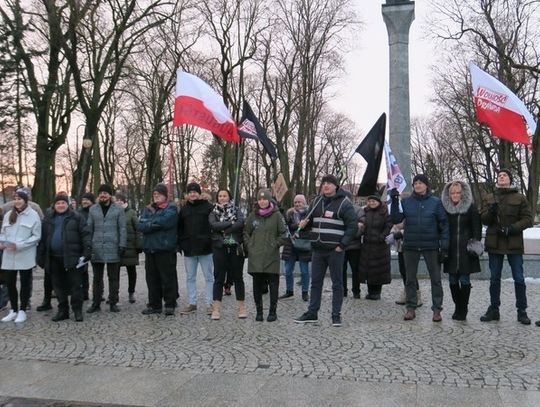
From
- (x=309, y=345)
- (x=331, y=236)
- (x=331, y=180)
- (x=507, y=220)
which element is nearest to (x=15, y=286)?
(x=309, y=345)

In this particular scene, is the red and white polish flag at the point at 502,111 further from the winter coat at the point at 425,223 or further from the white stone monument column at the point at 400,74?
the white stone monument column at the point at 400,74

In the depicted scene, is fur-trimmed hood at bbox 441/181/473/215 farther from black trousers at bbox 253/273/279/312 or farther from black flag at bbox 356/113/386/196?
black trousers at bbox 253/273/279/312

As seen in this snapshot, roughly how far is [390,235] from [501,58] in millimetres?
22780

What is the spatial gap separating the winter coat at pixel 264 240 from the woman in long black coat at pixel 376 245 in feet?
6.81

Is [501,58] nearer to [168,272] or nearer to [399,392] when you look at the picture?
[168,272]

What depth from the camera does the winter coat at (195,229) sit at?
28.0 ft

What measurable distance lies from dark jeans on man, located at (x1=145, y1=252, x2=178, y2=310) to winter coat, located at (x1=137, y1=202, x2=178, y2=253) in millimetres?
115

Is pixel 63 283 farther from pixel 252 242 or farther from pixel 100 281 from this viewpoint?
pixel 252 242

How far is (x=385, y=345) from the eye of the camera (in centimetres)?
658

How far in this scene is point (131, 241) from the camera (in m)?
9.66

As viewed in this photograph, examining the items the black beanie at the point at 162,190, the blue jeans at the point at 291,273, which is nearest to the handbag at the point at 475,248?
the blue jeans at the point at 291,273

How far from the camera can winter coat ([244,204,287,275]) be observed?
7.98m

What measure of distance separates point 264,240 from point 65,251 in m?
2.80

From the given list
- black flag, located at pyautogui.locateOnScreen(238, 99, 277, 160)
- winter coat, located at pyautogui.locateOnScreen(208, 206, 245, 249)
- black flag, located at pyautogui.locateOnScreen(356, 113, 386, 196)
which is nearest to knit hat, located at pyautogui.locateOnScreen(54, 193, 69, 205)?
winter coat, located at pyautogui.locateOnScreen(208, 206, 245, 249)
